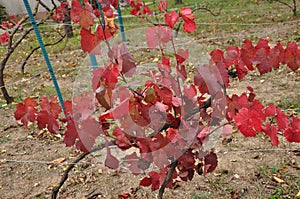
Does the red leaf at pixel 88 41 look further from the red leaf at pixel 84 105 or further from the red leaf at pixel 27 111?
the red leaf at pixel 27 111

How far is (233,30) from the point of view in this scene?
18.5ft

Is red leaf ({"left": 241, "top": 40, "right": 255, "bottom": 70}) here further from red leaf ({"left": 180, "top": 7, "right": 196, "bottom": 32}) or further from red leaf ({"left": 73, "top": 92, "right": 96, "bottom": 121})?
red leaf ({"left": 73, "top": 92, "right": 96, "bottom": 121})

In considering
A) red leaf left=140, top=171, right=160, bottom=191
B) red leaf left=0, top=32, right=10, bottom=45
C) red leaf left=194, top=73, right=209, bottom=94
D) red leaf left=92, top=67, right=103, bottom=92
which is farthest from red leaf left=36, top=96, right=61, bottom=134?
red leaf left=0, top=32, right=10, bottom=45

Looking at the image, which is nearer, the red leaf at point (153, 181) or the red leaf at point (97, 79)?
the red leaf at point (97, 79)

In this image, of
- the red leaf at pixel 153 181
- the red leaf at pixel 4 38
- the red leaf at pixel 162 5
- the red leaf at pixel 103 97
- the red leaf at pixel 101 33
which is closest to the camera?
the red leaf at pixel 103 97

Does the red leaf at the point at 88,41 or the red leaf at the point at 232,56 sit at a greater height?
the red leaf at the point at 88,41

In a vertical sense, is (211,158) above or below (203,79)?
below

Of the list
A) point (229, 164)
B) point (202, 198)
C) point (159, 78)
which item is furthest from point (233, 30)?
point (159, 78)

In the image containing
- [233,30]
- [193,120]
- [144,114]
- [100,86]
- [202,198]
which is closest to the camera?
[100,86]

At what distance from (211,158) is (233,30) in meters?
4.98

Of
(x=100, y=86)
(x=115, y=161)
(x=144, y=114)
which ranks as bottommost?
(x=115, y=161)

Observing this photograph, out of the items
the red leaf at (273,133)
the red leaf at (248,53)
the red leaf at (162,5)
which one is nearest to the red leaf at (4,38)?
the red leaf at (162,5)

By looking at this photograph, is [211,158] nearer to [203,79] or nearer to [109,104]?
[203,79]

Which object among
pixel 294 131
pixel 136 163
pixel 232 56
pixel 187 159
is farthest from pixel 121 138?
pixel 294 131
